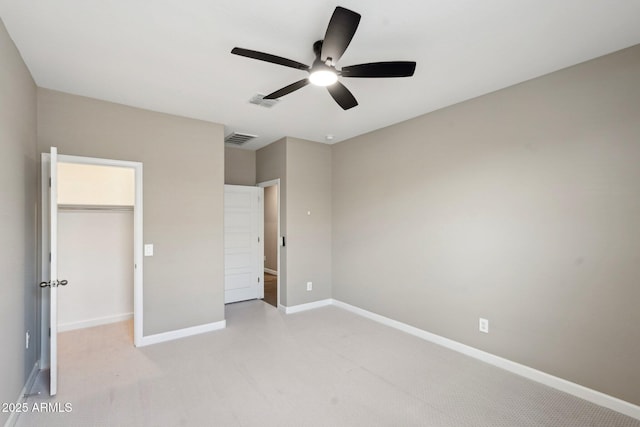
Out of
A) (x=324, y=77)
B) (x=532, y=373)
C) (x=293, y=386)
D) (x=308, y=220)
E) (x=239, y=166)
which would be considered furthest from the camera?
(x=239, y=166)

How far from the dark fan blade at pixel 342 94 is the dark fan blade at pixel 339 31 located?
0.33 metres

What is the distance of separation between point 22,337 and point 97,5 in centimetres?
252

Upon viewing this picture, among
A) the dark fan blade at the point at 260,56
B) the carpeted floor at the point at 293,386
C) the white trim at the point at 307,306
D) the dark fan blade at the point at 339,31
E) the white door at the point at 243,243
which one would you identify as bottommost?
the carpeted floor at the point at 293,386

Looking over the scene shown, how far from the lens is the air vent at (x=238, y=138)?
4552mm

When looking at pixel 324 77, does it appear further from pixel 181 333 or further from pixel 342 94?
pixel 181 333

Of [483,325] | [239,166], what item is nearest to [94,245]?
[239,166]

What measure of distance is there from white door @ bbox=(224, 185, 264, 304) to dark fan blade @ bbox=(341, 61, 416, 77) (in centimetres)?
362

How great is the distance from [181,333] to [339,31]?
366 centimetres

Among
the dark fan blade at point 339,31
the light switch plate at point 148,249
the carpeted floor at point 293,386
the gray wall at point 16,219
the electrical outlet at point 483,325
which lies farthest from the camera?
the light switch plate at point 148,249

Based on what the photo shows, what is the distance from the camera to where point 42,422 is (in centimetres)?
218

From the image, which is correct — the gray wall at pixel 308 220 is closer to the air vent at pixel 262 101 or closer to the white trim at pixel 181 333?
the white trim at pixel 181 333

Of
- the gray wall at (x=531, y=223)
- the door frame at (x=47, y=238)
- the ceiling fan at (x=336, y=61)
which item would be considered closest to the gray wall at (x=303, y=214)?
the gray wall at (x=531, y=223)

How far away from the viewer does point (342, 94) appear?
2.38 meters

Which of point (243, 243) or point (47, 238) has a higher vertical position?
point (47, 238)
